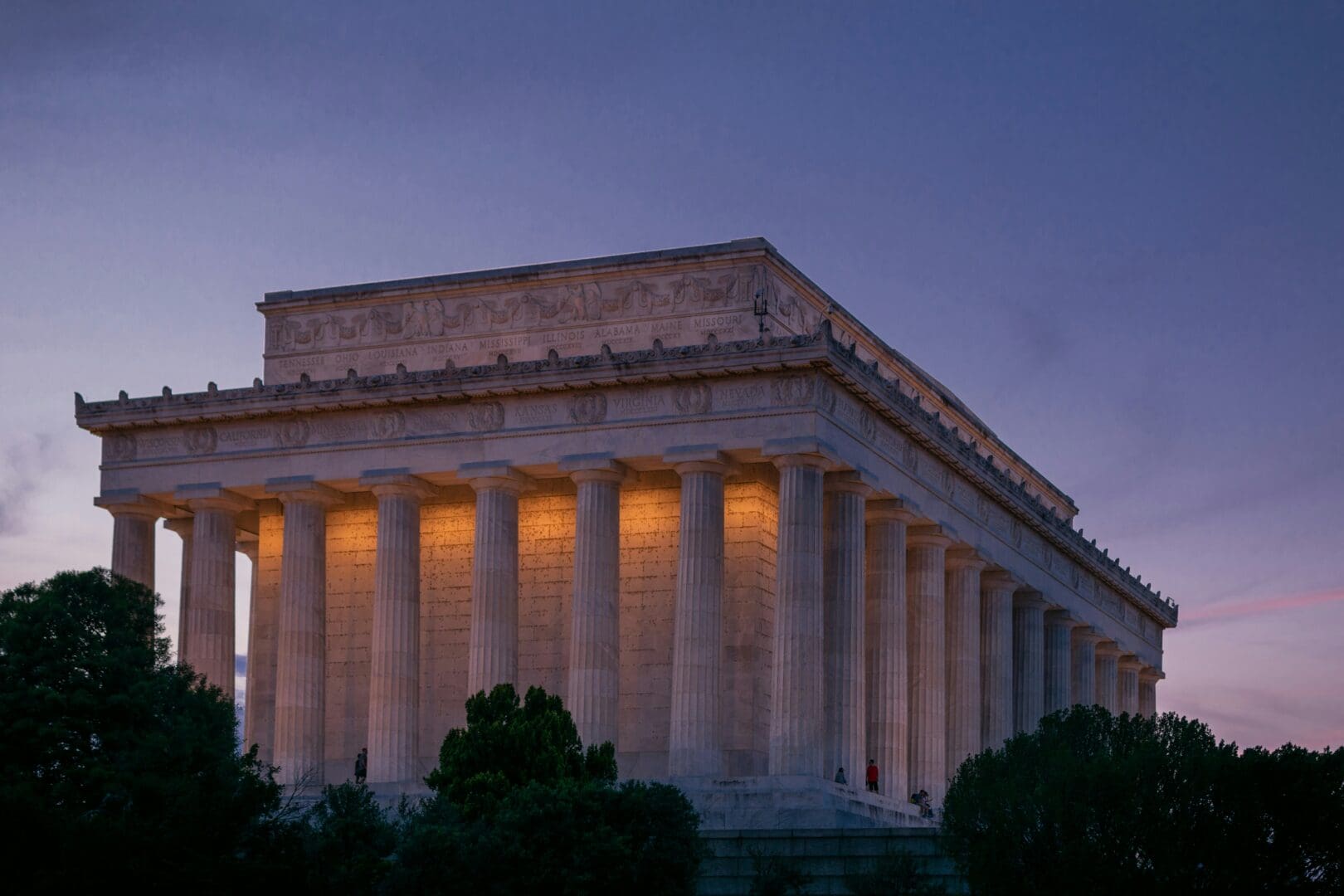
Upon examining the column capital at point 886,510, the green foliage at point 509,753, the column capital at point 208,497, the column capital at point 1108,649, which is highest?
the column capital at point 208,497

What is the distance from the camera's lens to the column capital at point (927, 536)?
87.2 meters

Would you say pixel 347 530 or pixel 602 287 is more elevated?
pixel 602 287

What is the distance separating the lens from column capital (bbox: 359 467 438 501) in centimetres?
8200

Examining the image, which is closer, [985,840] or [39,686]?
[985,840]

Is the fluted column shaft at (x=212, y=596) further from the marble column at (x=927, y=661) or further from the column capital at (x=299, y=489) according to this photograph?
the marble column at (x=927, y=661)

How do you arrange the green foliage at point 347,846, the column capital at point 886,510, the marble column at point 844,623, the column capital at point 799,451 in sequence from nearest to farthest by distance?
the green foliage at point 347,846, the column capital at point 799,451, the marble column at point 844,623, the column capital at point 886,510

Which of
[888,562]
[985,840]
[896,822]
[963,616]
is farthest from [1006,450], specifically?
[985,840]

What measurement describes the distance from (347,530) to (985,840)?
36.7 m

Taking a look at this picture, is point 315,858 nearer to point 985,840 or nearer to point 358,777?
point 985,840

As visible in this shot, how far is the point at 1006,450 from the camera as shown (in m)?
105

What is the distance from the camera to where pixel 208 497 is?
8469 cm

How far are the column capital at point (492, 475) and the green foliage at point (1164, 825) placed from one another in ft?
85.7

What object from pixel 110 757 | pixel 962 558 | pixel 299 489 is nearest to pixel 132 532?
pixel 299 489

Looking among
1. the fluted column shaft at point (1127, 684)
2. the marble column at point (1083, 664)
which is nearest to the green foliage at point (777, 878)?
the marble column at point (1083, 664)
